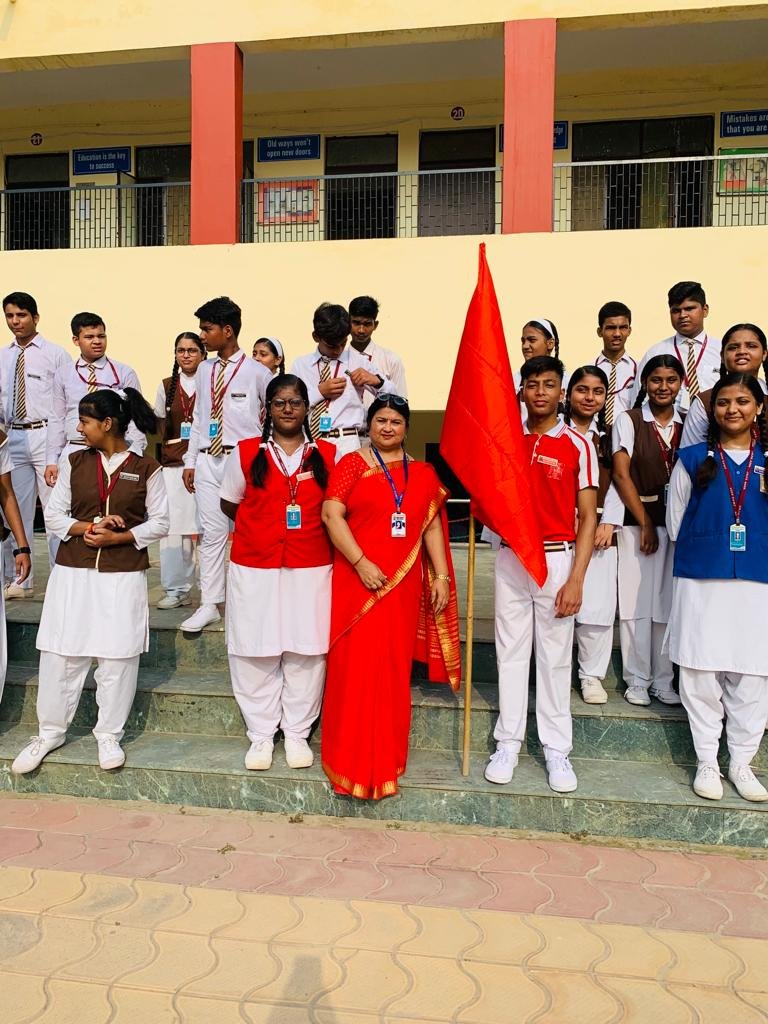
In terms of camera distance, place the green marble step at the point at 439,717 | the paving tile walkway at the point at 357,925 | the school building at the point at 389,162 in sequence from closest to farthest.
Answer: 1. the paving tile walkway at the point at 357,925
2. the green marble step at the point at 439,717
3. the school building at the point at 389,162

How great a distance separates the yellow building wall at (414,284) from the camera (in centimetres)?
809

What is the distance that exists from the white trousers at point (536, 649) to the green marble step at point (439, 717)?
0.90ft

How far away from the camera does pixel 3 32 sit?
916 centimetres

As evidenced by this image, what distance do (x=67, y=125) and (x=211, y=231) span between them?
4262 mm

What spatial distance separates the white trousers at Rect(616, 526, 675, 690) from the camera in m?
4.14

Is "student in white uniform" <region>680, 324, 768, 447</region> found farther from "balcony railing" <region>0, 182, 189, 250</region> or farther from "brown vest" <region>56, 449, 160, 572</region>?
"balcony railing" <region>0, 182, 189, 250</region>

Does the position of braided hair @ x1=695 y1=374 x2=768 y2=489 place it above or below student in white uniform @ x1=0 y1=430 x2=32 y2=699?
above

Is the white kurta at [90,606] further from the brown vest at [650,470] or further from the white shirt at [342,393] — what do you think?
the brown vest at [650,470]

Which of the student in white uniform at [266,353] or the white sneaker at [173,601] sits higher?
the student in white uniform at [266,353]

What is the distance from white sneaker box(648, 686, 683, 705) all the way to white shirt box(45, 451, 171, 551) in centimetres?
242

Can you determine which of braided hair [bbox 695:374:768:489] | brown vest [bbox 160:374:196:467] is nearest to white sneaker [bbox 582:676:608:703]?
braided hair [bbox 695:374:768:489]

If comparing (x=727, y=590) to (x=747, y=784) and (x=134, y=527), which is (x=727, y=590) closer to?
(x=747, y=784)

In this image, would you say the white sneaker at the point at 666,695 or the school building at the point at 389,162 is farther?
the school building at the point at 389,162

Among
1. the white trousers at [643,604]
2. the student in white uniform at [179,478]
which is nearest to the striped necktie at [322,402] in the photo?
the student in white uniform at [179,478]
